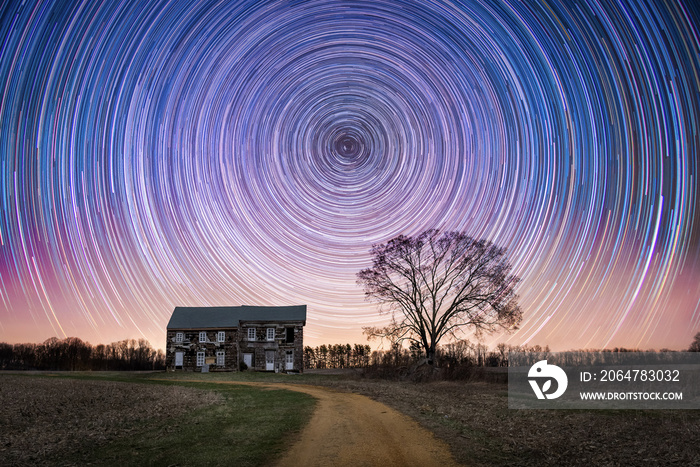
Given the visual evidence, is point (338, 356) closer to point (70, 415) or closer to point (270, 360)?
point (270, 360)

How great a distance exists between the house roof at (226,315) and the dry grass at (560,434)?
4343 centimetres

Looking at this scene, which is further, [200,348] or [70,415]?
[200,348]

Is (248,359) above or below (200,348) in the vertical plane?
below

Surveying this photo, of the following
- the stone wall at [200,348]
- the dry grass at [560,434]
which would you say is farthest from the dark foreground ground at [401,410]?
the stone wall at [200,348]

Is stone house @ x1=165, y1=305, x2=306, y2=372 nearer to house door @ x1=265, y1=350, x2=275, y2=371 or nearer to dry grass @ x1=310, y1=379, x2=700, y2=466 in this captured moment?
house door @ x1=265, y1=350, x2=275, y2=371

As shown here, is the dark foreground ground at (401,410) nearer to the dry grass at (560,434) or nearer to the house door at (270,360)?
the dry grass at (560,434)

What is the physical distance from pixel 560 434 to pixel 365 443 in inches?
253

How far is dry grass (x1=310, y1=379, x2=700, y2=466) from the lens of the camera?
12391 millimetres

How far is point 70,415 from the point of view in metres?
21.5

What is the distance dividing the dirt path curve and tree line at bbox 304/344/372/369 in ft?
328

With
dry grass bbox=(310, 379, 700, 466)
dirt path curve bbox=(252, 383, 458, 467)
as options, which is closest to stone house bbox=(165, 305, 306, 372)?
dry grass bbox=(310, 379, 700, 466)

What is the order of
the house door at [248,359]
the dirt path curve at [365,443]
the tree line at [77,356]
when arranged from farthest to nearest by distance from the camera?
the tree line at [77,356], the house door at [248,359], the dirt path curve at [365,443]

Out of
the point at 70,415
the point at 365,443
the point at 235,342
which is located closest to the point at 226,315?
the point at 235,342

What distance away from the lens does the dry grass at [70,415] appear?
15.0 m
